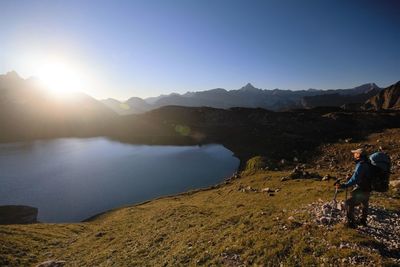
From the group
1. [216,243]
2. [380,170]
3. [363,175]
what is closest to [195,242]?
[216,243]

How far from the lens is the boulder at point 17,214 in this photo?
50719mm

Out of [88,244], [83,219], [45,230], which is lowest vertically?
[83,219]

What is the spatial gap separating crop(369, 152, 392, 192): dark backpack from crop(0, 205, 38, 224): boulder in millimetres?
57076

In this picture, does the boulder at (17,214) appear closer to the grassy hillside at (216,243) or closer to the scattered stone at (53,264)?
the grassy hillside at (216,243)

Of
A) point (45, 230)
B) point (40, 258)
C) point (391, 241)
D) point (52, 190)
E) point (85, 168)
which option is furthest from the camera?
point (85, 168)

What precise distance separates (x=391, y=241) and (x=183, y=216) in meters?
18.9

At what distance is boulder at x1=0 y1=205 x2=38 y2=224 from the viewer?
5072 centimetres

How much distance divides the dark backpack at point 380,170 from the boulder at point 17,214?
5708 centimetres

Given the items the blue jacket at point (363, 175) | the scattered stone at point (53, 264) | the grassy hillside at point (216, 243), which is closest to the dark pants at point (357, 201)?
the blue jacket at point (363, 175)

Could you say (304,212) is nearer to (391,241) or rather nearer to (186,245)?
(391,241)

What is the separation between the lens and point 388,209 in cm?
1593

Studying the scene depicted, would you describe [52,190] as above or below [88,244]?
below

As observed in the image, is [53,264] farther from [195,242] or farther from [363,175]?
[363,175]

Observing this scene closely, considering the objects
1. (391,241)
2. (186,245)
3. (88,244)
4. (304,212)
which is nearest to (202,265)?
(186,245)
